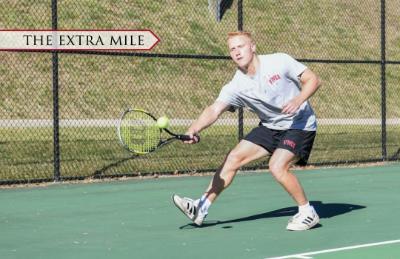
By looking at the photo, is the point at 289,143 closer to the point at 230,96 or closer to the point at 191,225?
the point at 230,96

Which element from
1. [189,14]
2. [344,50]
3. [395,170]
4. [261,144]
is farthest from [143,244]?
[344,50]

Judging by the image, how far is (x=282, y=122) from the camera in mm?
9016

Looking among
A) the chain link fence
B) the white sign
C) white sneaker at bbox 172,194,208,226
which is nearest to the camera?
white sneaker at bbox 172,194,208,226

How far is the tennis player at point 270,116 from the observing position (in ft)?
28.5

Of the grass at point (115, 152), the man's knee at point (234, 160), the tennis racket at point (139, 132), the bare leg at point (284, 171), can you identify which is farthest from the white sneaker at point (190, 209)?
the grass at point (115, 152)

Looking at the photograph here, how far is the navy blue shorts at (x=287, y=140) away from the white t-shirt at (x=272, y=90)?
2.7 inches

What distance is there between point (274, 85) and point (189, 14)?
23.8 metres

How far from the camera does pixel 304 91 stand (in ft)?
27.8

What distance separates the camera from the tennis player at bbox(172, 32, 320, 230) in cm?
868

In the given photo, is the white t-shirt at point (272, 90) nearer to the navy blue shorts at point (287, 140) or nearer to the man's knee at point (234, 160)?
the navy blue shorts at point (287, 140)

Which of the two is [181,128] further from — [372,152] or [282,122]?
[282,122]

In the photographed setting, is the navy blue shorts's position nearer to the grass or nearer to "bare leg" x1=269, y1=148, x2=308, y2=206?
"bare leg" x1=269, y1=148, x2=308, y2=206

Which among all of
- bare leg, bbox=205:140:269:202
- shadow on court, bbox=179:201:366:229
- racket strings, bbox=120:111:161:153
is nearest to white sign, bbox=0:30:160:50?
shadow on court, bbox=179:201:366:229

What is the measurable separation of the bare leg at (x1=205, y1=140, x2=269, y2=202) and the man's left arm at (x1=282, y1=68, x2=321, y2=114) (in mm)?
660
